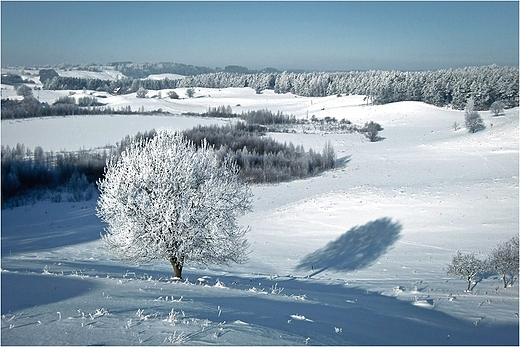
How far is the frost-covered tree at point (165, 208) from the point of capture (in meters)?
13.2

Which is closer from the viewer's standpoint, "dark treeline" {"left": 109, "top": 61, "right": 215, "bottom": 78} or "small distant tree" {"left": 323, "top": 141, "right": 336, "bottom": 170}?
"small distant tree" {"left": 323, "top": 141, "right": 336, "bottom": 170}

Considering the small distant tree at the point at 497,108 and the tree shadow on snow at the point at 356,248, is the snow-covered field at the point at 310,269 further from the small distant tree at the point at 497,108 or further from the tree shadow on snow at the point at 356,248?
the small distant tree at the point at 497,108

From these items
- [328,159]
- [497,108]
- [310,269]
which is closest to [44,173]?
[310,269]

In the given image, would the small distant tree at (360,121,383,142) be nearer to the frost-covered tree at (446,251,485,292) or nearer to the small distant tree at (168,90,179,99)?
the frost-covered tree at (446,251,485,292)

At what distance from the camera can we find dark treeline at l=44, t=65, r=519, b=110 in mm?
82688

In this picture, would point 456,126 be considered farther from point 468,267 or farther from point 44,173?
point 44,173

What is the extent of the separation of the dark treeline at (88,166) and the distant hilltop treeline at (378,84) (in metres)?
27.1

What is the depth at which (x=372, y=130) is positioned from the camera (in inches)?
2886

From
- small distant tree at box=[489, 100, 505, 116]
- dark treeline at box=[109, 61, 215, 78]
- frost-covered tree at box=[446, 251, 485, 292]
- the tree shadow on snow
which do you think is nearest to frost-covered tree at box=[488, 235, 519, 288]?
frost-covered tree at box=[446, 251, 485, 292]

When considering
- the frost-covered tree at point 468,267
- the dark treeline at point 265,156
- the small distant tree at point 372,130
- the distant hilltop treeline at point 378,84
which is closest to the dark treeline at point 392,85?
the distant hilltop treeline at point 378,84

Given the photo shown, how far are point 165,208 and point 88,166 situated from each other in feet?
Answer: 117

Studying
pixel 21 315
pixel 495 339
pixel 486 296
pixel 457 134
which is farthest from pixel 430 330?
pixel 457 134

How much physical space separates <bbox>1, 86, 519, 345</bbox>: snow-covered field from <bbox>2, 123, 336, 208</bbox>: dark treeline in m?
2.21

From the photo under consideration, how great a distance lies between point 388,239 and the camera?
2369 centimetres
